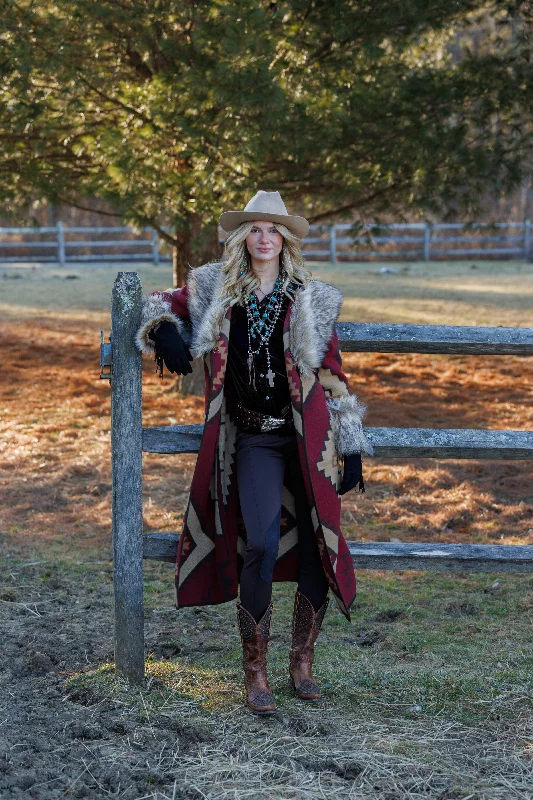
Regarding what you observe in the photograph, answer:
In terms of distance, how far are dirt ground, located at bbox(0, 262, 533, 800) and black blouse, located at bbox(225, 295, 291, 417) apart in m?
1.19

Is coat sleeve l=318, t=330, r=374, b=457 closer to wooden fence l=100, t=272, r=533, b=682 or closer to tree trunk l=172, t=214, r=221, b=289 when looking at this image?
wooden fence l=100, t=272, r=533, b=682

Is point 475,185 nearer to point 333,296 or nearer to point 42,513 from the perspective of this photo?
point 42,513

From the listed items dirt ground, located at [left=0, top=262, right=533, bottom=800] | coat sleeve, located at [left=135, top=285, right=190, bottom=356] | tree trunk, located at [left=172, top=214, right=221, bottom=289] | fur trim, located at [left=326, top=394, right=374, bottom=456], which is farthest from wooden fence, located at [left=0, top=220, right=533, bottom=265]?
fur trim, located at [left=326, top=394, right=374, bottom=456]

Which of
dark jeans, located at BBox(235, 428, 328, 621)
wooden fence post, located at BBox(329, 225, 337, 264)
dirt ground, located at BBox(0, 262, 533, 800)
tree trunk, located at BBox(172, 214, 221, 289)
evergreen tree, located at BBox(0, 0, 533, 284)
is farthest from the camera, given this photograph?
wooden fence post, located at BBox(329, 225, 337, 264)

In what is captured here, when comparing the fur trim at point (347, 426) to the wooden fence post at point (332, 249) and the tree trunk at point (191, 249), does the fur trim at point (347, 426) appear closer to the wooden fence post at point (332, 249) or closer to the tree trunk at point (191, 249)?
the tree trunk at point (191, 249)

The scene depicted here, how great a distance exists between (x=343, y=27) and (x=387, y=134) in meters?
1.07

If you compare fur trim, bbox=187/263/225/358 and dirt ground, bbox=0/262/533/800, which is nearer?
dirt ground, bbox=0/262/533/800

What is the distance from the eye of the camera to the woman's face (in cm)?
395

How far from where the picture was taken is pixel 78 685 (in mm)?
4121

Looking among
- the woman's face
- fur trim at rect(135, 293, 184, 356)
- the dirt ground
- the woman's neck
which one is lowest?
the dirt ground

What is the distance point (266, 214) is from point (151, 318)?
0.61 meters

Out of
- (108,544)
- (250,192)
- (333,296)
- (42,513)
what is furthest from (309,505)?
(250,192)

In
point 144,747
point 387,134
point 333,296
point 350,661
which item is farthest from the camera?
point 387,134

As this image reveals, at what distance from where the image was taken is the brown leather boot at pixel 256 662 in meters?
3.88
